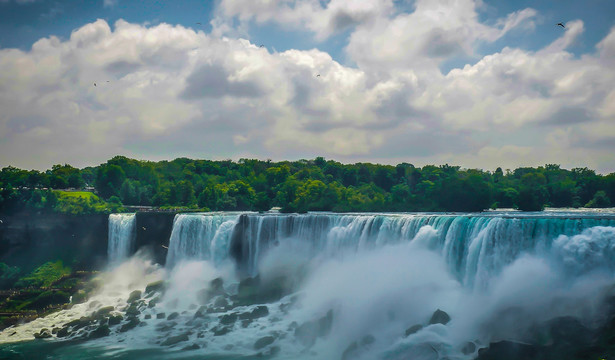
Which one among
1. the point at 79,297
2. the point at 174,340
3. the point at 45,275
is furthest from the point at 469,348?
the point at 45,275

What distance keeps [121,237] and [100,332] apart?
1493 cm

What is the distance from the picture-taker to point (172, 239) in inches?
1430

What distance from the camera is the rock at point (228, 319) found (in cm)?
2550

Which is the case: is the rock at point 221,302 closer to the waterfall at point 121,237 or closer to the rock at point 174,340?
the rock at point 174,340

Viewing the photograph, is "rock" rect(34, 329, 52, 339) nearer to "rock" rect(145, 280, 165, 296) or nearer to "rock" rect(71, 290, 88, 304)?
"rock" rect(71, 290, 88, 304)

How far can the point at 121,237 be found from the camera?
3966 centimetres

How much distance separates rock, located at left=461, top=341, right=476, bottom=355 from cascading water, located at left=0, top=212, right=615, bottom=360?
5 cm

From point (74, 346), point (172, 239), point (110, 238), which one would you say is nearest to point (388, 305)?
point (74, 346)

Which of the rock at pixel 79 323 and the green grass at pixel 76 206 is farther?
the green grass at pixel 76 206

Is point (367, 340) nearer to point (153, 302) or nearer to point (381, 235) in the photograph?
point (381, 235)

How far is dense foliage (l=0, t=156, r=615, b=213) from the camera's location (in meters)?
47.5

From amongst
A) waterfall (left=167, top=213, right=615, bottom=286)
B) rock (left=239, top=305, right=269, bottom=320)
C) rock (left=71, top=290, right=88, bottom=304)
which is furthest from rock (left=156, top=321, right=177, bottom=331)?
rock (left=71, top=290, right=88, bottom=304)

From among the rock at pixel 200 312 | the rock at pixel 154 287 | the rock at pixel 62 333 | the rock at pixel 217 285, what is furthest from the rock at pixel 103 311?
the rock at pixel 217 285

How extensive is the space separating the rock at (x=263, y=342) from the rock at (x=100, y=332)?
336 inches
